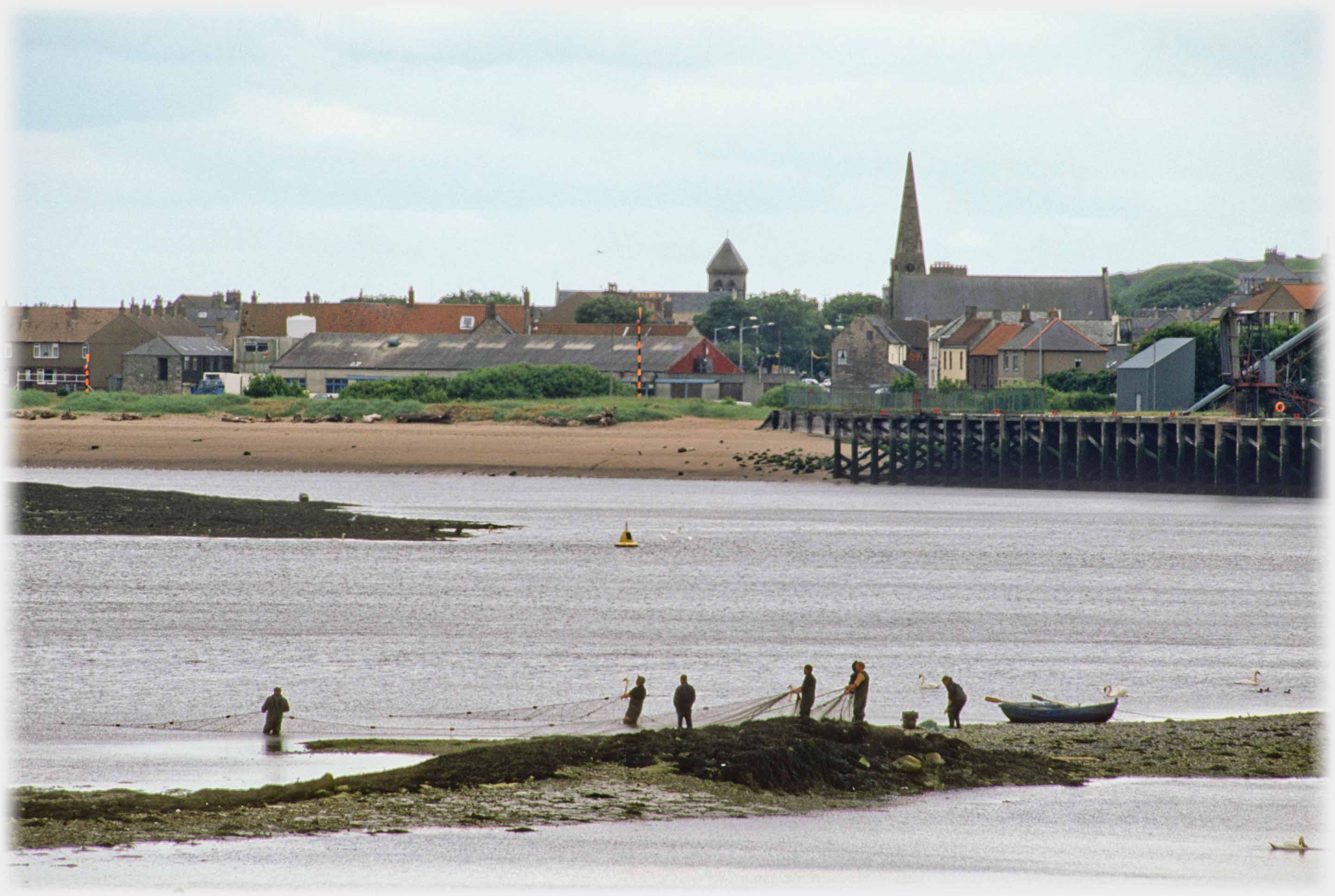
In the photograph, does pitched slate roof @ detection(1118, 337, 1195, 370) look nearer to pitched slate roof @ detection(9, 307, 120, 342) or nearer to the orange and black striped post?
the orange and black striped post

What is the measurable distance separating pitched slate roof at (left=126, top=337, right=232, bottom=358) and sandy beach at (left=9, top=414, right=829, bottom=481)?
1058 inches

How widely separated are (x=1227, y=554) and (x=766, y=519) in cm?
1834

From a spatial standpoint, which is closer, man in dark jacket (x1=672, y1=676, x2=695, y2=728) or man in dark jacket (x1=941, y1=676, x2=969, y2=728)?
man in dark jacket (x1=672, y1=676, x2=695, y2=728)

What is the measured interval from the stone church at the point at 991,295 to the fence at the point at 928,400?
51630mm

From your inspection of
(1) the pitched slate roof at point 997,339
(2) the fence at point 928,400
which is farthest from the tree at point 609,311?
(2) the fence at point 928,400

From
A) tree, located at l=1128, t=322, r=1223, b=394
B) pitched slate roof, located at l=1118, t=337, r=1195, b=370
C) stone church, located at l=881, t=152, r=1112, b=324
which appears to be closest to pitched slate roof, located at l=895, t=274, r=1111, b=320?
stone church, located at l=881, t=152, r=1112, b=324

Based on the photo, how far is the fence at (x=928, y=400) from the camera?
88438 millimetres

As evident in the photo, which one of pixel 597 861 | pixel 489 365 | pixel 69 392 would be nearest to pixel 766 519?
pixel 597 861

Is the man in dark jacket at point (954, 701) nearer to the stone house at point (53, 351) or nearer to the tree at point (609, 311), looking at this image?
the stone house at point (53, 351)

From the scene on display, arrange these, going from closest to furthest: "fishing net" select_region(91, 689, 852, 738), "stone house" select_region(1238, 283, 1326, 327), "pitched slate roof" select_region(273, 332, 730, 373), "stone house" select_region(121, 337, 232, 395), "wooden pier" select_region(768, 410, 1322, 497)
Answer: "fishing net" select_region(91, 689, 852, 738), "wooden pier" select_region(768, 410, 1322, 497), "stone house" select_region(1238, 283, 1326, 327), "pitched slate roof" select_region(273, 332, 730, 373), "stone house" select_region(121, 337, 232, 395)

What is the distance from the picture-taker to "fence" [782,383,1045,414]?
8844 cm

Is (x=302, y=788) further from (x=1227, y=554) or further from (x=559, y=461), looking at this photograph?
(x=559, y=461)

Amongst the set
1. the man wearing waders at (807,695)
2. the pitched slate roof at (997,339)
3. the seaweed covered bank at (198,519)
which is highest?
the pitched slate roof at (997,339)

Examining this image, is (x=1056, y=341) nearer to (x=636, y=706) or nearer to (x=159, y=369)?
(x=159, y=369)
